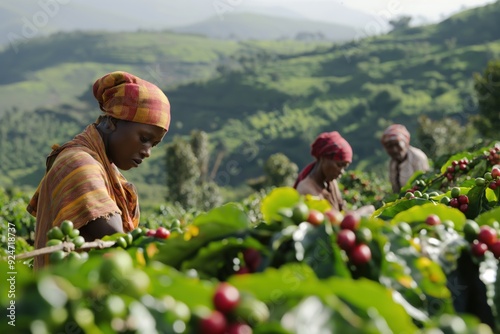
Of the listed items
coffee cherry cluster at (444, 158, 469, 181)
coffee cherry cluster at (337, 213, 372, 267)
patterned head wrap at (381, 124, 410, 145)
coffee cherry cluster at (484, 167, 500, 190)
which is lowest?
patterned head wrap at (381, 124, 410, 145)

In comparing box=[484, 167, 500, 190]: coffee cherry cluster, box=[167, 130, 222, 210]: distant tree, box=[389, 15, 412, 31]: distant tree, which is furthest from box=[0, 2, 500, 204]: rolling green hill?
box=[484, 167, 500, 190]: coffee cherry cluster

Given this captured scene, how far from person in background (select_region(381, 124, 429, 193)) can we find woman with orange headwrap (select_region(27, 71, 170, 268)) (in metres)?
4.73

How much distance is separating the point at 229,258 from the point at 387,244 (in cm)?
35

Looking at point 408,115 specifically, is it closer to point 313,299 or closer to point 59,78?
point 313,299

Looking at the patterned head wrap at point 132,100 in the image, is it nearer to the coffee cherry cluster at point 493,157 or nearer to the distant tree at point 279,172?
the coffee cherry cluster at point 493,157

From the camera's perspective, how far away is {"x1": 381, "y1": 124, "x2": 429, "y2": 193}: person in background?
23.5ft

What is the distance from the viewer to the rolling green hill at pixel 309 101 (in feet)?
259

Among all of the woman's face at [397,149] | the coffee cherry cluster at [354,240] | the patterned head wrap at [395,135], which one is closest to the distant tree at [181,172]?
the patterned head wrap at [395,135]

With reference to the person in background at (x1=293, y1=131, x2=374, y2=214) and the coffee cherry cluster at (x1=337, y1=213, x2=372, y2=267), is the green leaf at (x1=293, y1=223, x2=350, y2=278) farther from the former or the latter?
the person in background at (x1=293, y1=131, x2=374, y2=214)

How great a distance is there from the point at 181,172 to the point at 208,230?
1446 inches

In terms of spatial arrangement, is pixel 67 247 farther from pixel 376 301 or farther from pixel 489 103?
pixel 489 103

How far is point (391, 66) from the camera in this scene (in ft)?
306

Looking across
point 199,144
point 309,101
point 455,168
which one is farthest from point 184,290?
point 309,101

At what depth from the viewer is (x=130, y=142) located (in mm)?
2838
